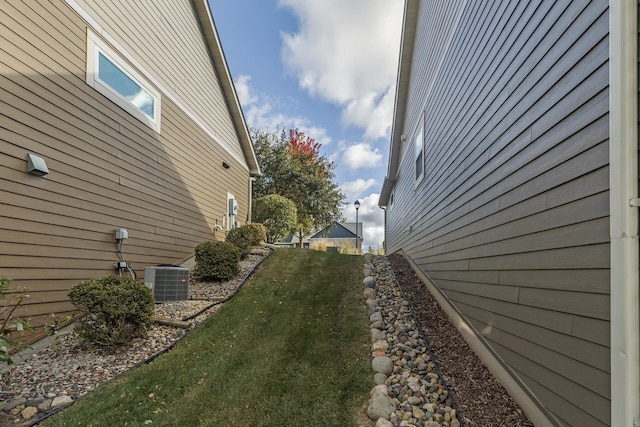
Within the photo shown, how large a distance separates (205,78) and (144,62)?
10.4 feet

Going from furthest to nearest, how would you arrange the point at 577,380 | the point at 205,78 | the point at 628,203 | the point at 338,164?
the point at 338,164 → the point at 205,78 → the point at 577,380 → the point at 628,203

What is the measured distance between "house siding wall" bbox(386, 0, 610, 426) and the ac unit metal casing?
14.7ft

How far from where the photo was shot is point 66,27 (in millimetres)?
4910

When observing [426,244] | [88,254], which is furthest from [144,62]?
[426,244]

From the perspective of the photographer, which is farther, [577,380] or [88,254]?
[88,254]

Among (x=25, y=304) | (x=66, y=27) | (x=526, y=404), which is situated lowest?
(x=526, y=404)

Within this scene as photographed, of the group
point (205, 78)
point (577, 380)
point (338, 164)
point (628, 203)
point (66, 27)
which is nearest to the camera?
point (628, 203)

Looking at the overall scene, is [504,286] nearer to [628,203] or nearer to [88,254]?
[628,203]

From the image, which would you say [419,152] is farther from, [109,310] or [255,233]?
[109,310]

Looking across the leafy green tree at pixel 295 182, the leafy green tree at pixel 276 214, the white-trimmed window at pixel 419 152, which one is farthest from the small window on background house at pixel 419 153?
the leafy green tree at pixel 295 182

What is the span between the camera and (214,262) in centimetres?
719

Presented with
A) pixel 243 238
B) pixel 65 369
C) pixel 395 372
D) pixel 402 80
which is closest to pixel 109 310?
pixel 65 369

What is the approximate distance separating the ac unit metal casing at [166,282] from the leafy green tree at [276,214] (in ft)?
28.2

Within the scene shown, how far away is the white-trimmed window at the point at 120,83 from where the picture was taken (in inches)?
215
